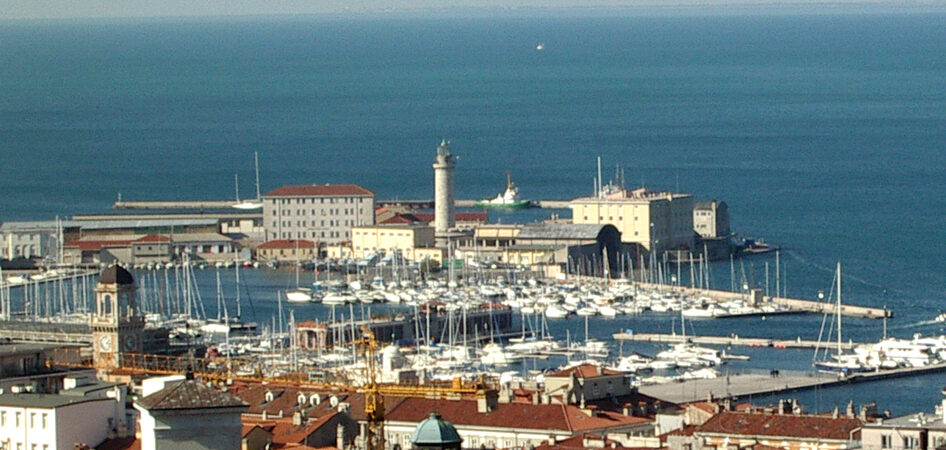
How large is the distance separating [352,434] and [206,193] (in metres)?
77.2

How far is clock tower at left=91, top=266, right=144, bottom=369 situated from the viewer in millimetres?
35906

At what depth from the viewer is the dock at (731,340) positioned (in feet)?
162

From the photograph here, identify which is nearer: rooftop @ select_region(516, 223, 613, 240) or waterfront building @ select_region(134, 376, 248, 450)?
waterfront building @ select_region(134, 376, 248, 450)

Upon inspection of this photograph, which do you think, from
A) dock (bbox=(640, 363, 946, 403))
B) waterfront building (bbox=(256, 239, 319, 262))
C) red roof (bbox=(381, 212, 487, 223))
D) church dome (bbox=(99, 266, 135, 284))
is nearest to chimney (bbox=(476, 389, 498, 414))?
dock (bbox=(640, 363, 946, 403))

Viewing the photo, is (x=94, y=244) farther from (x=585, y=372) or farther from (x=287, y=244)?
(x=585, y=372)

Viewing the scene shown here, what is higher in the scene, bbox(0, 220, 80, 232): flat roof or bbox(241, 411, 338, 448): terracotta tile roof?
bbox(0, 220, 80, 232): flat roof

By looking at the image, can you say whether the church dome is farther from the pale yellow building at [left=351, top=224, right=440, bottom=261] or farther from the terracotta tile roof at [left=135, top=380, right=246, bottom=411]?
the pale yellow building at [left=351, top=224, right=440, bottom=261]

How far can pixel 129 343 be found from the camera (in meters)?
36.2

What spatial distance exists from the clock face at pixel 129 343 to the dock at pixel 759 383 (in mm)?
6380

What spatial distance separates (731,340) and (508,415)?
2519 cm

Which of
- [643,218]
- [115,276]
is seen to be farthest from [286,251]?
[115,276]

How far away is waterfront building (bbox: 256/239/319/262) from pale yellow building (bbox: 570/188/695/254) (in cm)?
649

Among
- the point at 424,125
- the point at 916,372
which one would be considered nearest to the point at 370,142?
the point at 424,125

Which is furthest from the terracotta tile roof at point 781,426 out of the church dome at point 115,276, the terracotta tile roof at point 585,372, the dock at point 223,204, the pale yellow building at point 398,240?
the dock at point 223,204
